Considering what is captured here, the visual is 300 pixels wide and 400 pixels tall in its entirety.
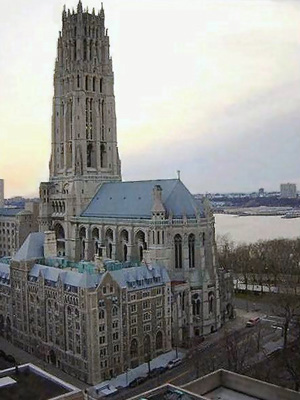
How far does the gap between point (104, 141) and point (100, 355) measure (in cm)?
4595

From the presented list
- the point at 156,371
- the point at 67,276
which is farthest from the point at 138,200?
the point at 156,371

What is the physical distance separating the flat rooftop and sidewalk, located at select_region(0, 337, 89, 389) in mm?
22122

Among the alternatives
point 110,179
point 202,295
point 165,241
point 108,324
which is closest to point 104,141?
point 110,179

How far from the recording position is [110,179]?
3634 inches

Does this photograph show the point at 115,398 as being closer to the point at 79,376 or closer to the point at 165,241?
the point at 79,376

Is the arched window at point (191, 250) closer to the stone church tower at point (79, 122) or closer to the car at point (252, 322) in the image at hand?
the car at point (252, 322)

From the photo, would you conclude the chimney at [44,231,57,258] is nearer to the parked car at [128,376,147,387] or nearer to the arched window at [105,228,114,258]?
the arched window at [105,228,114,258]

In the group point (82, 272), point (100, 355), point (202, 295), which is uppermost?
point (82, 272)

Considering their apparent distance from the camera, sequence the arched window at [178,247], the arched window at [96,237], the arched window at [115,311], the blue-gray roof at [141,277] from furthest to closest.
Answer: the arched window at [96,237]
the arched window at [178,247]
the blue-gray roof at [141,277]
the arched window at [115,311]

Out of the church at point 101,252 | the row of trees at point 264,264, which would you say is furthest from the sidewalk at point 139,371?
the row of trees at point 264,264

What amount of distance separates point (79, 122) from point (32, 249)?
93.8 feet

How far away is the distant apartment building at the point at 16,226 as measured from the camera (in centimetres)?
10506

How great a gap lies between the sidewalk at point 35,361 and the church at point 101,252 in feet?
2.95

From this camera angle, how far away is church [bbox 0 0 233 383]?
58.8m
